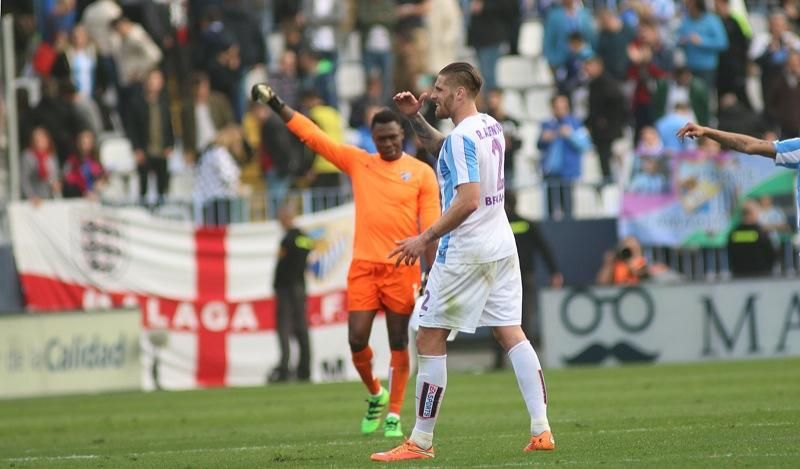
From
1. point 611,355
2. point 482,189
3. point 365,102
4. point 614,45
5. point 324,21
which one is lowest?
point 611,355

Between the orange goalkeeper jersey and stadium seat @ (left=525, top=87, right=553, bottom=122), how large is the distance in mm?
14783

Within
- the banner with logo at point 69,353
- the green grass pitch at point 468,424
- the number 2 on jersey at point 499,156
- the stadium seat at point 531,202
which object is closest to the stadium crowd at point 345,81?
the stadium seat at point 531,202

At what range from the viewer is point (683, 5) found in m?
29.3

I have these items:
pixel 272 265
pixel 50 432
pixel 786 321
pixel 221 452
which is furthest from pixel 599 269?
pixel 221 452

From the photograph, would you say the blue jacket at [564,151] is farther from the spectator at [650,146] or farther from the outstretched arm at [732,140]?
the outstretched arm at [732,140]

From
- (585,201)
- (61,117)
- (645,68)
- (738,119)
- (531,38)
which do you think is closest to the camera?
(585,201)

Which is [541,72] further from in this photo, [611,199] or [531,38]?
[611,199]

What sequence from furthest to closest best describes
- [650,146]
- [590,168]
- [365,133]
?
[590,168]
[365,133]
[650,146]

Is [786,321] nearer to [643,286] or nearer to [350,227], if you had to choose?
[643,286]

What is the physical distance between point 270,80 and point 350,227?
3099mm

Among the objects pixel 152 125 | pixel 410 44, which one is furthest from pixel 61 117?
pixel 410 44

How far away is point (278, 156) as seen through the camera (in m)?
25.3

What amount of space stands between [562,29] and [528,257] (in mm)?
5132

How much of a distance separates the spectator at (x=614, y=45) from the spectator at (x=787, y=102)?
8.08 feet
